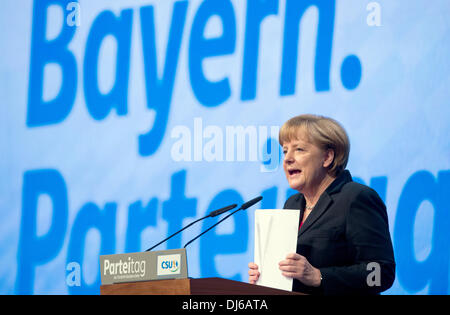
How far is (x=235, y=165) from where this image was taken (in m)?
3.33

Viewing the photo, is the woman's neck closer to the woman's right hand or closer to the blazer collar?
the blazer collar

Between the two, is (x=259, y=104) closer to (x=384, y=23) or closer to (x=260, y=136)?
(x=260, y=136)

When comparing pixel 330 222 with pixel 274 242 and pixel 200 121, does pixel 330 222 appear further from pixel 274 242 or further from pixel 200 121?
pixel 200 121

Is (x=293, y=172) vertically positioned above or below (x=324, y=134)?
below

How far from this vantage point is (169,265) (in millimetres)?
1469

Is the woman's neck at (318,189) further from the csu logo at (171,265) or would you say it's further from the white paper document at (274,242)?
the csu logo at (171,265)

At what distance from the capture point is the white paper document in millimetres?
1708

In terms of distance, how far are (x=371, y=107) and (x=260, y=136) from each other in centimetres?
70

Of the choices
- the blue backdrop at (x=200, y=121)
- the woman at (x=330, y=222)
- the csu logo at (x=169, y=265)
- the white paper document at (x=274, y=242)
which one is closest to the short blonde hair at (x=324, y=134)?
the woman at (x=330, y=222)

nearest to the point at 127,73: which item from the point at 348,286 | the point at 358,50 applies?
the point at 358,50

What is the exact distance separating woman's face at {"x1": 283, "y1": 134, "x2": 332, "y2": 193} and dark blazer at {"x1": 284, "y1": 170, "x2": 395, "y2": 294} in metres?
0.09

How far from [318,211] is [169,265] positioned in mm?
757

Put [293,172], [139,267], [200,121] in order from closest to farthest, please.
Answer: [139,267] → [293,172] → [200,121]

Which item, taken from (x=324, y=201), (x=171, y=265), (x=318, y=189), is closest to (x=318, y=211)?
(x=324, y=201)
